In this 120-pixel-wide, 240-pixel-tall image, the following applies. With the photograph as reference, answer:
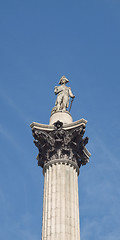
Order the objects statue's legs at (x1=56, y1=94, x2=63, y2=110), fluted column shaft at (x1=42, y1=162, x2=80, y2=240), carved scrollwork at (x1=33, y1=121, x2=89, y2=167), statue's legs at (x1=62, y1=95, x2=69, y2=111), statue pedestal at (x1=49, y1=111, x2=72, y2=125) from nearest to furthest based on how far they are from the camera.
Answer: fluted column shaft at (x1=42, y1=162, x2=80, y2=240) < carved scrollwork at (x1=33, y1=121, x2=89, y2=167) < statue pedestal at (x1=49, y1=111, x2=72, y2=125) < statue's legs at (x1=56, y1=94, x2=63, y2=110) < statue's legs at (x1=62, y1=95, x2=69, y2=111)

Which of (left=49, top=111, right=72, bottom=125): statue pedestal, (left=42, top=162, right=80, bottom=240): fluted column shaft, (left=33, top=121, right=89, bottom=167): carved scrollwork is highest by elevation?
(left=49, top=111, right=72, bottom=125): statue pedestal

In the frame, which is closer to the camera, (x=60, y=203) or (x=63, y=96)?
(x=60, y=203)

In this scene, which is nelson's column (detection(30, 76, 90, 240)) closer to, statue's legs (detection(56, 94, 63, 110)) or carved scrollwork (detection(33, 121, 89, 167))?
carved scrollwork (detection(33, 121, 89, 167))

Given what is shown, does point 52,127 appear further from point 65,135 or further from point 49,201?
point 49,201

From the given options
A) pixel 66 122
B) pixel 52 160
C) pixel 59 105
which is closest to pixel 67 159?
pixel 52 160

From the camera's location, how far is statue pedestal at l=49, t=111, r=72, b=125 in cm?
3097

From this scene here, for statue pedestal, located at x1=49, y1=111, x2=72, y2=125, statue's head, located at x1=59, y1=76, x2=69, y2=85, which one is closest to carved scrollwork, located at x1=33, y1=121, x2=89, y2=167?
statue pedestal, located at x1=49, y1=111, x2=72, y2=125

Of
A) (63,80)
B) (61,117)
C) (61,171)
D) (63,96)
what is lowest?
(61,171)

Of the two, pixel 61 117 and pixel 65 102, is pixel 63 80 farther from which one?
pixel 61 117

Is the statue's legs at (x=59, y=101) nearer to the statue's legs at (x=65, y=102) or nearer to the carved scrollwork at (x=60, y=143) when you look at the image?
the statue's legs at (x=65, y=102)

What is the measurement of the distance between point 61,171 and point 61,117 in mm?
4534

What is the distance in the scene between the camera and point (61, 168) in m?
28.3

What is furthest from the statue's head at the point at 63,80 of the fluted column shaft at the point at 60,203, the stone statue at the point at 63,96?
the fluted column shaft at the point at 60,203

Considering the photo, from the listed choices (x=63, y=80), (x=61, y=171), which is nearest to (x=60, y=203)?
(x=61, y=171)
